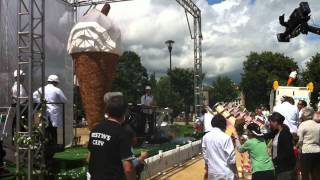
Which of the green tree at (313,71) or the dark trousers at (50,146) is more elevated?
the green tree at (313,71)

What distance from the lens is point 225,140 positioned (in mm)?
6574

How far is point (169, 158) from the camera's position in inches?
547

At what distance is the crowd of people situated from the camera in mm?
6566

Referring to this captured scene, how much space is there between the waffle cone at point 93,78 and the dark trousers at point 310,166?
4.66 m

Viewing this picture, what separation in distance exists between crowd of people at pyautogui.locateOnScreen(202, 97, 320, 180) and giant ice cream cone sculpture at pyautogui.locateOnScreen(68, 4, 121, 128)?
3.47m

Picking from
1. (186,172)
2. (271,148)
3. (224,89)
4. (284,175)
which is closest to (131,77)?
(224,89)

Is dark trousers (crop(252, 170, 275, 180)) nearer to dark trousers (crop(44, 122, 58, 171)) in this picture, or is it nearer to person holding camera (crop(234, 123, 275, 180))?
person holding camera (crop(234, 123, 275, 180))

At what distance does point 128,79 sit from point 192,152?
4693 cm

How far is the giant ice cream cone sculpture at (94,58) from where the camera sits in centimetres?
1134

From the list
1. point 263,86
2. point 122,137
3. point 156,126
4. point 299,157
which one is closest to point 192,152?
point 156,126

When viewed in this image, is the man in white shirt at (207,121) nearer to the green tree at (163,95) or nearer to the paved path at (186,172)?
the paved path at (186,172)

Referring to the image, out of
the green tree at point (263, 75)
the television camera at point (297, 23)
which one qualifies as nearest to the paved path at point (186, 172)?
the television camera at point (297, 23)

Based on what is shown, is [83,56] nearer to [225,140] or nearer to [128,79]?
[225,140]

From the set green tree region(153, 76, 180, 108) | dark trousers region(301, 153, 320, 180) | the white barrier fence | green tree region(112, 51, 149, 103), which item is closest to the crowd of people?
dark trousers region(301, 153, 320, 180)
